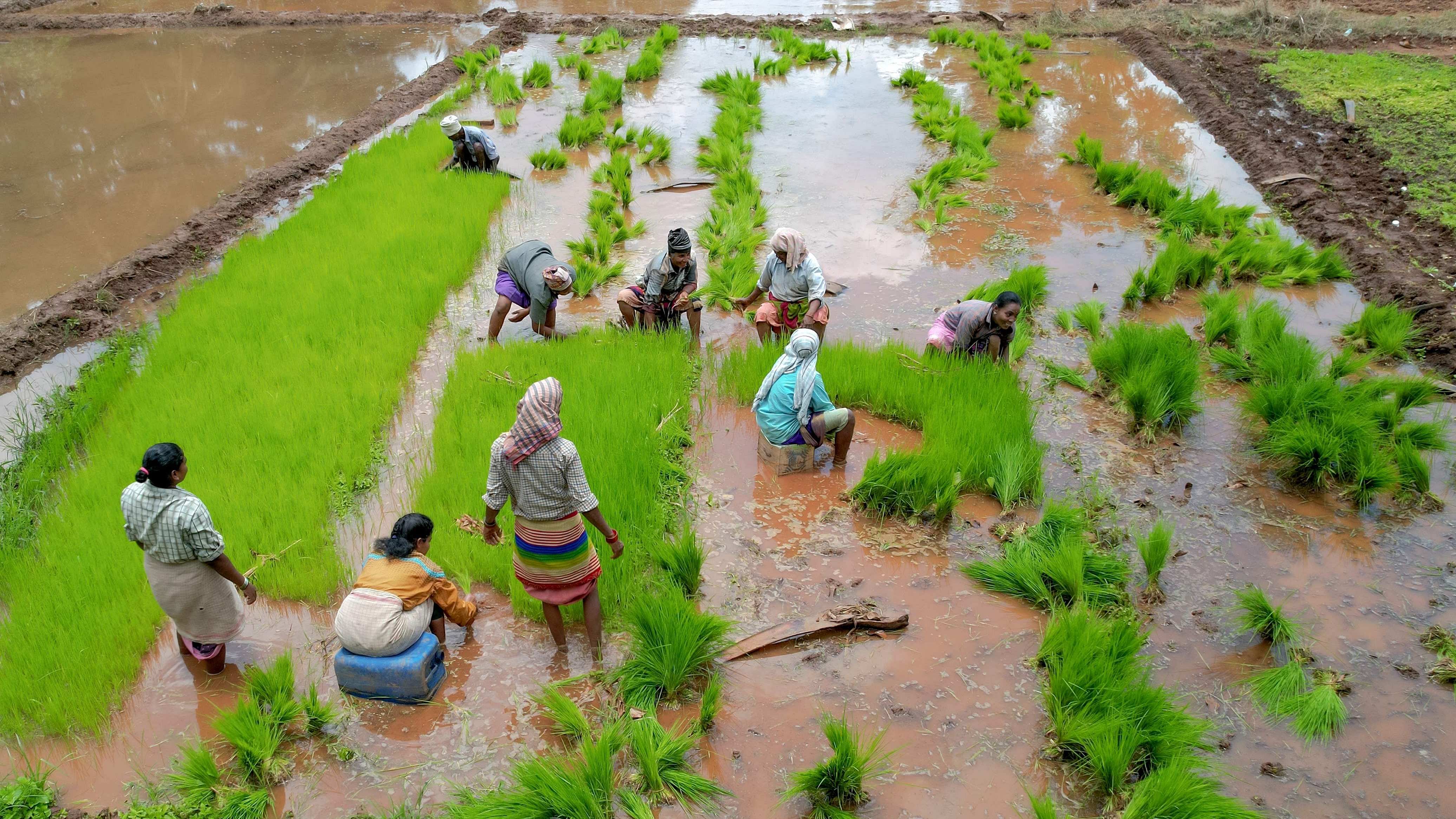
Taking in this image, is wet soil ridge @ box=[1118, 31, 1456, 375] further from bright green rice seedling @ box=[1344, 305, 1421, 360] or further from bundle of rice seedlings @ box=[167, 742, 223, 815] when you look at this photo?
bundle of rice seedlings @ box=[167, 742, 223, 815]

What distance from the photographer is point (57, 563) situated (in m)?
4.26

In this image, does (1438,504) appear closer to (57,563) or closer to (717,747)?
(717,747)

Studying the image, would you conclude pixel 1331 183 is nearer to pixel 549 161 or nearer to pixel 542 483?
pixel 549 161

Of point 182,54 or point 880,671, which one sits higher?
point 182,54

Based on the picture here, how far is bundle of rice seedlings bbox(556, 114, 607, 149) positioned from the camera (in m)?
10.0

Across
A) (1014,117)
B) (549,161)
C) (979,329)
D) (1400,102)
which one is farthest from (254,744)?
(1400,102)

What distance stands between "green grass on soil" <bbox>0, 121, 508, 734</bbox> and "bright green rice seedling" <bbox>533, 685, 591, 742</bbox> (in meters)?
1.33

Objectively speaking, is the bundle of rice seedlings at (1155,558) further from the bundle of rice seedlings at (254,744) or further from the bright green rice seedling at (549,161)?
the bright green rice seedling at (549,161)

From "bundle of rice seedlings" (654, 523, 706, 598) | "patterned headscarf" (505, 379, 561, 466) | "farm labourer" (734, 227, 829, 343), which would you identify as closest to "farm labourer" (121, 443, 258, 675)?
"patterned headscarf" (505, 379, 561, 466)

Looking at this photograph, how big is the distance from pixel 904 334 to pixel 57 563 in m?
5.05

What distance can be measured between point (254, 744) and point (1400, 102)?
489 inches

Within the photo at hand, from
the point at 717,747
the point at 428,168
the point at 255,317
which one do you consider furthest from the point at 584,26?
the point at 717,747

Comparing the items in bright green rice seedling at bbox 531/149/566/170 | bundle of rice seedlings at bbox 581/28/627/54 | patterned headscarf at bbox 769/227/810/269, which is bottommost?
bright green rice seedling at bbox 531/149/566/170

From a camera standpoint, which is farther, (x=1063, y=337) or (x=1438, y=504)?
(x=1063, y=337)
